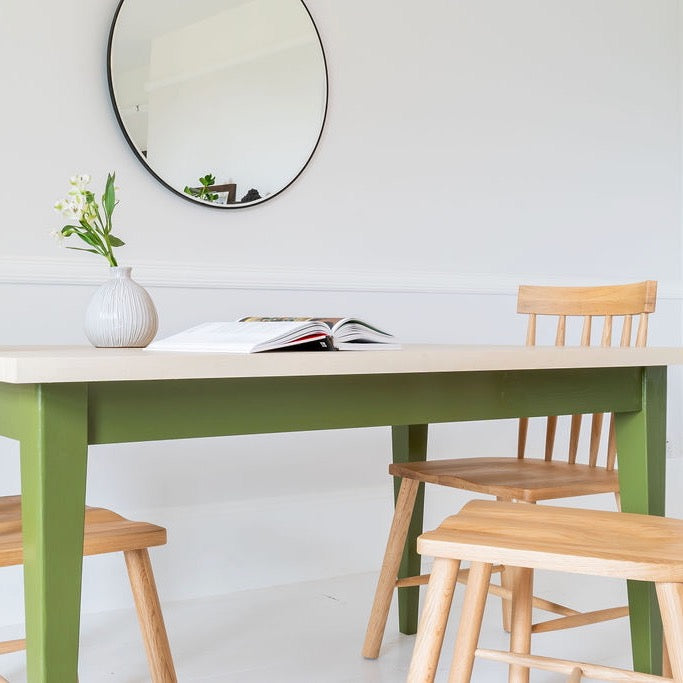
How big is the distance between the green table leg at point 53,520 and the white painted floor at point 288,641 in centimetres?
90

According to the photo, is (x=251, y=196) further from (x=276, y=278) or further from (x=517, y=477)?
(x=517, y=477)

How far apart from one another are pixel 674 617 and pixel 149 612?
2.77 feet

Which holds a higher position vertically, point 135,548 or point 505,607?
point 135,548

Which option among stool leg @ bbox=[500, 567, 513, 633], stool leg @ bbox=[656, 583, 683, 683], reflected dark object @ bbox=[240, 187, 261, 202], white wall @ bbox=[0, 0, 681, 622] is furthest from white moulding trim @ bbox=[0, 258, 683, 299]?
stool leg @ bbox=[656, 583, 683, 683]

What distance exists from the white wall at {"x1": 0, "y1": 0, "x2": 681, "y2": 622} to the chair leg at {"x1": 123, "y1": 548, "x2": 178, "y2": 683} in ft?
3.03

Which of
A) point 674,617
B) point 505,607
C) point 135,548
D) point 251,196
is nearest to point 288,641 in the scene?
point 505,607

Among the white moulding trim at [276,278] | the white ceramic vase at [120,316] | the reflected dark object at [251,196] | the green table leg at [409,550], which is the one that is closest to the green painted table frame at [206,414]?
the white ceramic vase at [120,316]

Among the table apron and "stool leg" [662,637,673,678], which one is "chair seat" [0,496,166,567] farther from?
"stool leg" [662,637,673,678]

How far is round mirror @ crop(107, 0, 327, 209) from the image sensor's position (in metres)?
2.51

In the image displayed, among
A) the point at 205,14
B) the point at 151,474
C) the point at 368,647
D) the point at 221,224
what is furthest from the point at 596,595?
the point at 205,14

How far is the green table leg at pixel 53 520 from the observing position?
1108mm

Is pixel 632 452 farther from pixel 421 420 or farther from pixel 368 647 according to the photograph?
pixel 368 647

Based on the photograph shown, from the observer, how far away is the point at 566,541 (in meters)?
1.15

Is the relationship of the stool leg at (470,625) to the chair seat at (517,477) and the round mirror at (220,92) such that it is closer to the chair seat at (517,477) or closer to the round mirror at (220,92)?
the chair seat at (517,477)
